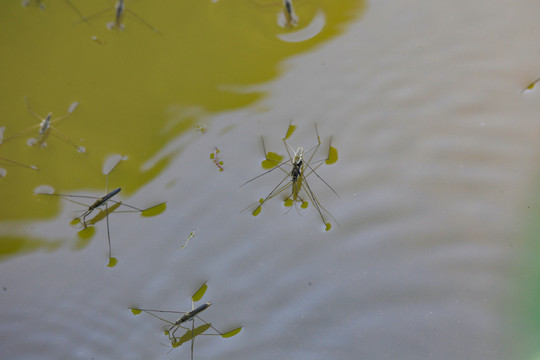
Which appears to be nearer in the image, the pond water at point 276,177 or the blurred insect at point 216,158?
the pond water at point 276,177

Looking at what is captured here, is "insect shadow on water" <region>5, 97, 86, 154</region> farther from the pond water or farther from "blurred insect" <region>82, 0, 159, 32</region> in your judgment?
"blurred insect" <region>82, 0, 159, 32</region>

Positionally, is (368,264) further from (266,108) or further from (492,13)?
(492,13)

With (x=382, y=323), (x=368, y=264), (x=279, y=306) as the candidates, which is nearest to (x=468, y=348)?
(x=382, y=323)

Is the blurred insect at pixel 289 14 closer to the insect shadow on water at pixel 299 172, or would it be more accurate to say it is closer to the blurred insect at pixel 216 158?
the insect shadow on water at pixel 299 172

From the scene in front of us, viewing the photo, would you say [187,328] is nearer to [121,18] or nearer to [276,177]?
[276,177]

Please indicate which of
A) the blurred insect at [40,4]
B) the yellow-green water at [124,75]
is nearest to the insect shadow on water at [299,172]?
the yellow-green water at [124,75]

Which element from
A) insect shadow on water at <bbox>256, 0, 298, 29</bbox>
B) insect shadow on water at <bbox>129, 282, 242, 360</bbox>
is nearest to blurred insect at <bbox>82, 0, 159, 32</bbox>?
insect shadow on water at <bbox>256, 0, 298, 29</bbox>

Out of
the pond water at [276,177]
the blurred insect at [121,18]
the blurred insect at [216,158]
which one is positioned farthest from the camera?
the blurred insect at [121,18]
